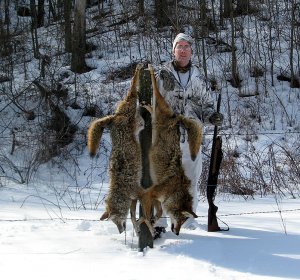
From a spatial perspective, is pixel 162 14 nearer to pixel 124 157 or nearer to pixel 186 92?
pixel 186 92

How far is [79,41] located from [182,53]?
10.7 metres

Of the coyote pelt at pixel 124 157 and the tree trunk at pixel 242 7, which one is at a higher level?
the tree trunk at pixel 242 7

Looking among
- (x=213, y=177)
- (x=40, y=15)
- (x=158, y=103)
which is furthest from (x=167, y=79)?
(x=40, y=15)

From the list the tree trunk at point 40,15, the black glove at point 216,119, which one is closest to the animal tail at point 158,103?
the black glove at point 216,119

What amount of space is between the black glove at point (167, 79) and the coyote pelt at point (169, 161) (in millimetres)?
457

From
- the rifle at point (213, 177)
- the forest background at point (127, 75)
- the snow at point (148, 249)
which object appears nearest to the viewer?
the snow at point (148, 249)

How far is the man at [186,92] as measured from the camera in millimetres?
4570

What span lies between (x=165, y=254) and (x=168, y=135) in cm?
92

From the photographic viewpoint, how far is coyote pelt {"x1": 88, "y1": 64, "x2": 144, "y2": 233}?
4.08 metres

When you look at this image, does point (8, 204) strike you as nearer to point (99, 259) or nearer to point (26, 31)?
point (99, 259)

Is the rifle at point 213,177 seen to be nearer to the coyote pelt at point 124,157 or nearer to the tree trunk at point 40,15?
the coyote pelt at point 124,157

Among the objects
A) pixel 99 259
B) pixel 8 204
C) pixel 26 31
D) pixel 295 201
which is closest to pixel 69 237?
pixel 99 259

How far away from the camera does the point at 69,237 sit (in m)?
4.57

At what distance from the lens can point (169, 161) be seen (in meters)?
4.15
